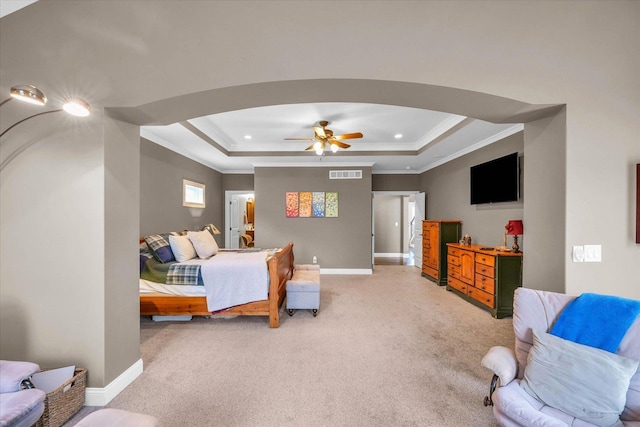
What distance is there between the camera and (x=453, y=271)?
4578 mm

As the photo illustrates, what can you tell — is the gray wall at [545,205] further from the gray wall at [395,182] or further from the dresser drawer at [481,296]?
the gray wall at [395,182]

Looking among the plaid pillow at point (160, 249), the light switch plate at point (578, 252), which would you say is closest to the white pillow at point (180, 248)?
the plaid pillow at point (160, 249)

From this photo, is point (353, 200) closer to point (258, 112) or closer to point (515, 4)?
point (258, 112)

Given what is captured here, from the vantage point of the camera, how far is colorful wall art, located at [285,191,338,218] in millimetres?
6121

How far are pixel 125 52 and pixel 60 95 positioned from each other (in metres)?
0.61

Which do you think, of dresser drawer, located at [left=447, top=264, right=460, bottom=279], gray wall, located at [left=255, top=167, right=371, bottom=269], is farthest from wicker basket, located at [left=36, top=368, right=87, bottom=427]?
dresser drawer, located at [left=447, top=264, right=460, bottom=279]

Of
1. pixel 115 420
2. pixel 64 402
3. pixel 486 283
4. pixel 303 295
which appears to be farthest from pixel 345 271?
pixel 115 420

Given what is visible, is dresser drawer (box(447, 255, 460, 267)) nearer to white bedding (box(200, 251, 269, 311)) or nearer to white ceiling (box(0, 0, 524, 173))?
white ceiling (box(0, 0, 524, 173))

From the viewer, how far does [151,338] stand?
289cm

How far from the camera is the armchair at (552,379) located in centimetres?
130

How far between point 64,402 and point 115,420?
3.24 ft

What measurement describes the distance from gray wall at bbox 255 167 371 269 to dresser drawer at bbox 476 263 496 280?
2.56 meters

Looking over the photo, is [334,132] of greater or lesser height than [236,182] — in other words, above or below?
above

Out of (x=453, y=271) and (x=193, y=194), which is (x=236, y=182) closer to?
Result: (x=193, y=194)
